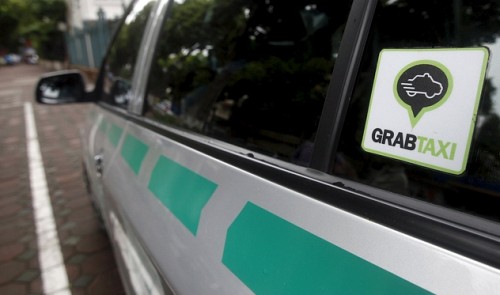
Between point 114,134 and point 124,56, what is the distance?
57 cm

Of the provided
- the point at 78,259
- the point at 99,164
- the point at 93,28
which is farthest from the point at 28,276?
the point at 93,28

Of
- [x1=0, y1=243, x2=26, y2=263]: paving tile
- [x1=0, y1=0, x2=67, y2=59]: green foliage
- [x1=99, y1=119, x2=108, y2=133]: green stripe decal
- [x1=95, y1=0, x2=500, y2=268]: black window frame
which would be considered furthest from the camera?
[x1=0, y1=0, x2=67, y2=59]: green foliage

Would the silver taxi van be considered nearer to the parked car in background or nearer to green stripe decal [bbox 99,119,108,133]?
green stripe decal [bbox 99,119,108,133]

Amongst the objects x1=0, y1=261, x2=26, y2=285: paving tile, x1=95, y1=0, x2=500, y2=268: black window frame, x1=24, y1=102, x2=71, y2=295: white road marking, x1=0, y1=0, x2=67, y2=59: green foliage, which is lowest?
x1=0, y1=261, x2=26, y2=285: paving tile

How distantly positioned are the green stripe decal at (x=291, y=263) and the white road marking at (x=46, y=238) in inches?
80.2

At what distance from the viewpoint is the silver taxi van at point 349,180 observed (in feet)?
1.82

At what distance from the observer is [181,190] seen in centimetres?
107

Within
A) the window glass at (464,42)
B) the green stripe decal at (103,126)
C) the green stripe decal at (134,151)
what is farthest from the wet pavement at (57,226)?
the window glass at (464,42)

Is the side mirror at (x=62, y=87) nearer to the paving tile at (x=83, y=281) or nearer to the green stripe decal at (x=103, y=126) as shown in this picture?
the green stripe decal at (x=103, y=126)

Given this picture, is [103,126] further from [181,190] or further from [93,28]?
[93,28]

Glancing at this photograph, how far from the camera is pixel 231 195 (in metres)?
0.87

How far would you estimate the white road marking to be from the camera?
2.40 meters

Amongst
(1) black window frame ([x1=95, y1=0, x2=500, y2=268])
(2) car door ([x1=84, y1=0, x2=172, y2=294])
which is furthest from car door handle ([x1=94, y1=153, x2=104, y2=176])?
(1) black window frame ([x1=95, y1=0, x2=500, y2=268])

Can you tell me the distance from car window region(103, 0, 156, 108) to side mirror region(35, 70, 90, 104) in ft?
0.57
